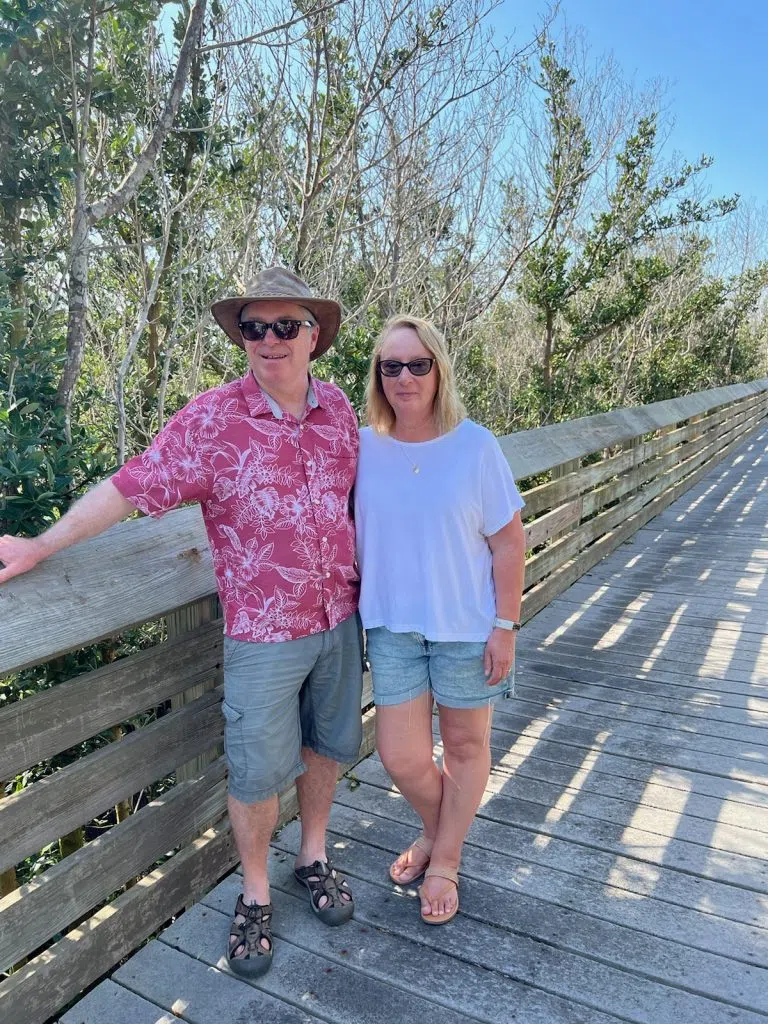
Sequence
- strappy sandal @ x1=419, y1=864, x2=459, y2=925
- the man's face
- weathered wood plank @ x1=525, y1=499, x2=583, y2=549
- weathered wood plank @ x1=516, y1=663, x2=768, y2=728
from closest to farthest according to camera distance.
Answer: the man's face, strappy sandal @ x1=419, y1=864, x2=459, y2=925, weathered wood plank @ x1=516, y1=663, x2=768, y2=728, weathered wood plank @ x1=525, y1=499, x2=583, y2=549

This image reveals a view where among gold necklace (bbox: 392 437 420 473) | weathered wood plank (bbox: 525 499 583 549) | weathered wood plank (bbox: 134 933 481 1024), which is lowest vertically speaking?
weathered wood plank (bbox: 134 933 481 1024)

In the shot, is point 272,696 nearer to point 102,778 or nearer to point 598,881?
point 102,778

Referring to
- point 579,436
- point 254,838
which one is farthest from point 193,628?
point 579,436

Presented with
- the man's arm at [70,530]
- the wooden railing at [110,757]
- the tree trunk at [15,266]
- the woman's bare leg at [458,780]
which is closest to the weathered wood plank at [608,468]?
the woman's bare leg at [458,780]

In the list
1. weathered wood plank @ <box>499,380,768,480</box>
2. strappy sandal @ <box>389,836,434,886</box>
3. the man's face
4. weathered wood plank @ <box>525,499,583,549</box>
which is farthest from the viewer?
weathered wood plank @ <box>525,499,583,549</box>

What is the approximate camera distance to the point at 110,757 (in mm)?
1876

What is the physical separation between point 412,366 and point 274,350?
357 mm

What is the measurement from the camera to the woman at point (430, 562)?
2.03m

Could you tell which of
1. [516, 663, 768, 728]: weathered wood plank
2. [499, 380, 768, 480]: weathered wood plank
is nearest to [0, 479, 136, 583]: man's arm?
[499, 380, 768, 480]: weathered wood plank

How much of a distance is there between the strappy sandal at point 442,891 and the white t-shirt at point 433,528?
2.25 ft

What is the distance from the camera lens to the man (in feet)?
6.04

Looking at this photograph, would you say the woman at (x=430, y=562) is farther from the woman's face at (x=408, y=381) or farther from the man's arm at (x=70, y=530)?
the man's arm at (x=70, y=530)

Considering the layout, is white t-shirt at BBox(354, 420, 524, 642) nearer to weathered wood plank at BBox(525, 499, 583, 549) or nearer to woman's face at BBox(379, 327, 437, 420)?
woman's face at BBox(379, 327, 437, 420)

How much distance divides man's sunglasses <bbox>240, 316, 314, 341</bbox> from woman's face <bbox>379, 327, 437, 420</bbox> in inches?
10.5
